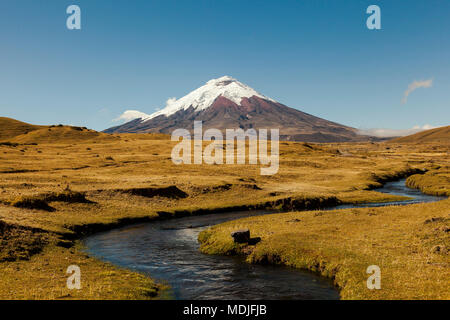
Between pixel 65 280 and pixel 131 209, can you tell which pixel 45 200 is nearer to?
pixel 131 209

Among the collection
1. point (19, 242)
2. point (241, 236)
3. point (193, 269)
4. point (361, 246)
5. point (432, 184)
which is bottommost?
point (193, 269)

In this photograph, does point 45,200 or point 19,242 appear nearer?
point 19,242

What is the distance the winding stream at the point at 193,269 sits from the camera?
26.6 meters

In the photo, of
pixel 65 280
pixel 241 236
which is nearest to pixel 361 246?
pixel 241 236

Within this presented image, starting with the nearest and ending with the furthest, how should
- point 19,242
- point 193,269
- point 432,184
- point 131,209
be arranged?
point 193,269, point 19,242, point 131,209, point 432,184

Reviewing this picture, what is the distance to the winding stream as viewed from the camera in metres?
26.6

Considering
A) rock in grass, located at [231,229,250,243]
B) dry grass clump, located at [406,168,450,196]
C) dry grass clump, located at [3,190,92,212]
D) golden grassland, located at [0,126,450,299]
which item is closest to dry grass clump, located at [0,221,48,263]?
golden grassland, located at [0,126,450,299]

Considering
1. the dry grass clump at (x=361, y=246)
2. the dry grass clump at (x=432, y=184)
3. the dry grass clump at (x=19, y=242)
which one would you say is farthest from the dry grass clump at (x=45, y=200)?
the dry grass clump at (x=432, y=184)

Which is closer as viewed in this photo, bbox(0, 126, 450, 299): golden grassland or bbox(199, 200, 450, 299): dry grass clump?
bbox(199, 200, 450, 299): dry grass clump

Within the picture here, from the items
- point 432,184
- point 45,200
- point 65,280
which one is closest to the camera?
point 65,280

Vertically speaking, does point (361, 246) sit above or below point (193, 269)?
above

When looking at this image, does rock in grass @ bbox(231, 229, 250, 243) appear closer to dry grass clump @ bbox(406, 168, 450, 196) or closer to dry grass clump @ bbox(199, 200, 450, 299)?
dry grass clump @ bbox(199, 200, 450, 299)

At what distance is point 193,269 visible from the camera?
3241cm
